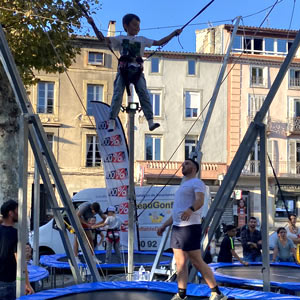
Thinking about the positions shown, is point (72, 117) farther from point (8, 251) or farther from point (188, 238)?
point (188, 238)

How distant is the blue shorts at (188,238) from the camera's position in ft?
13.3

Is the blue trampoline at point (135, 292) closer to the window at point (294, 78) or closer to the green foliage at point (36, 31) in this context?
the green foliage at point (36, 31)

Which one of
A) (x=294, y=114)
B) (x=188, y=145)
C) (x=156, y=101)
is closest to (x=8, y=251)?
(x=156, y=101)

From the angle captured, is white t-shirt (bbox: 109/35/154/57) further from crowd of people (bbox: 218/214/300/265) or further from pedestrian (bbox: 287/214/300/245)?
pedestrian (bbox: 287/214/300/245)

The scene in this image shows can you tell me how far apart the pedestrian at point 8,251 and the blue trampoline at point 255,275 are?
9.36 ft

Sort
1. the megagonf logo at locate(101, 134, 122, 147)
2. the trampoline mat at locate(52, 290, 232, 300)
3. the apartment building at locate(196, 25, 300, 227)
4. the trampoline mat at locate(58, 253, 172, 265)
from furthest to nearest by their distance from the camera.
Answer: the apartment building at locate(196, 25, 300, 227)
the trampoline mat at locate(58, 253, 172, 265)
the megagonf logo at locate(101, 134, 122, 147)
the trampoline mat at locate(52, 290, 232, 300)

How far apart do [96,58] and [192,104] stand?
5.58 meters

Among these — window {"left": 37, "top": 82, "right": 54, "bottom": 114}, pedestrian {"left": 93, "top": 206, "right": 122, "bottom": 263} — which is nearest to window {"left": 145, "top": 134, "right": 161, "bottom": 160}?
window {"left": 37, "top": 82, "right": 54, "bottom": 114}

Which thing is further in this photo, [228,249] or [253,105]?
[253,105]

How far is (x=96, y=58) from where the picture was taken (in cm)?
2403

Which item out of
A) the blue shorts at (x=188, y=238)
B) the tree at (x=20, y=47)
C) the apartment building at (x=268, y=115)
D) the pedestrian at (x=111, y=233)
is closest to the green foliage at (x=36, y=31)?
the tree at (x=20, y=47)

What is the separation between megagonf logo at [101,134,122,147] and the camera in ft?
25.7

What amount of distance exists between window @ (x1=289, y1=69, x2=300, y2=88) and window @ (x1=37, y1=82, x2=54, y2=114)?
510 inches

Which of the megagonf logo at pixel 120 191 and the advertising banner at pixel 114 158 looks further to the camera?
the megagonf logo at pixel 120 191
